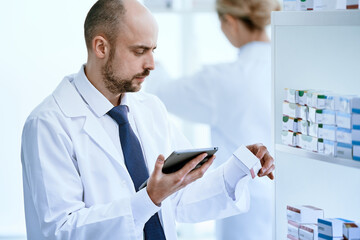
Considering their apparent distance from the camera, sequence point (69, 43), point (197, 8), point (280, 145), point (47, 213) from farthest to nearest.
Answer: point (69, 43) → point (197, 8) → point (280, 145) → point (47, 213)

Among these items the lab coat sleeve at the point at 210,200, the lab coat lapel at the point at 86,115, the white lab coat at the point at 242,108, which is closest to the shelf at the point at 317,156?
the lab coat sleeve at the point at 210,200

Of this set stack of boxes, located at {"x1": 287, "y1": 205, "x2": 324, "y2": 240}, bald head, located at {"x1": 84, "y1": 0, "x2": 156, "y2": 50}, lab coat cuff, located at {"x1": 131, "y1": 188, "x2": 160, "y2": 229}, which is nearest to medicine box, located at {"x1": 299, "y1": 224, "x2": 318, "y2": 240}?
stack of boxes, located at {"x1": 287, "y1": 205, "x2": 324, "y2": 240}

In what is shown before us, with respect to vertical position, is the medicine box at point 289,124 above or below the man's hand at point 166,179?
above

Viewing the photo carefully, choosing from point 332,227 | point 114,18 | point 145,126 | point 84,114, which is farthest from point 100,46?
point 332,227

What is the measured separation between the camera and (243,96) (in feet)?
10.0

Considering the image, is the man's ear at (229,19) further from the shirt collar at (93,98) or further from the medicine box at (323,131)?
Answer: the medicine box at (323,131)

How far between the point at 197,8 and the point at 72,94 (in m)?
2.09

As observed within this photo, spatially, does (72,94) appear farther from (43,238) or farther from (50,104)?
(43,238)

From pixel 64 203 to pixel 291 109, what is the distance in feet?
2.71

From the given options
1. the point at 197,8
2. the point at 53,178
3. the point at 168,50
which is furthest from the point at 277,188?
the point at 168,50

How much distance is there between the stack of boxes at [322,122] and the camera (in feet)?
5.52

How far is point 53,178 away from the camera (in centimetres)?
192

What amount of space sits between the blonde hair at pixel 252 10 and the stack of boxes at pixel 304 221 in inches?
55.4

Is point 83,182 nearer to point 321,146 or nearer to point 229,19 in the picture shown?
point 321,146
